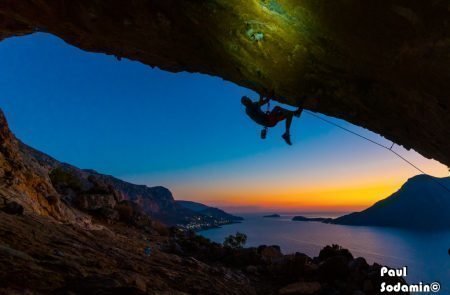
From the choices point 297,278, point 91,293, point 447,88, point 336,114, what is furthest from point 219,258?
point 447,88

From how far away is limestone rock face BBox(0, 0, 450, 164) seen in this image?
18.7 feet

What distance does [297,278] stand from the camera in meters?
11.9

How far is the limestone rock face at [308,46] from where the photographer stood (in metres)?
5.70

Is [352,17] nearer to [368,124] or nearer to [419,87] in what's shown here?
[419,87]

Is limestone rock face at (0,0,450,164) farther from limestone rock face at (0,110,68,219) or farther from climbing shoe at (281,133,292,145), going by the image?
limestone rock face at (0,110,68,219)

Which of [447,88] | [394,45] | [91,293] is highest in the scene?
[394,45]

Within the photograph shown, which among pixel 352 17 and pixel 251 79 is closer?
pixel 352 17

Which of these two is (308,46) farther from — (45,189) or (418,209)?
(418,209)

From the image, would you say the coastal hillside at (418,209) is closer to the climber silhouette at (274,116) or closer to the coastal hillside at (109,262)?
the coastal hillside at (109,262)

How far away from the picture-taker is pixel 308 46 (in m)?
7.66

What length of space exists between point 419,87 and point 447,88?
0.61 meters

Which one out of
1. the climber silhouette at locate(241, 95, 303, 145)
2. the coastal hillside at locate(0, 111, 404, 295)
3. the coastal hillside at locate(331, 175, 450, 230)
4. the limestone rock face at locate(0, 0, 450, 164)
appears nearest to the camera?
the limestone rock face at locate(0, 0, 450, 164)

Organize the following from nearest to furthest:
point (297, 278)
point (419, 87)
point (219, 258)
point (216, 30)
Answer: point (419, 87)
point (216, 30)
point (297, 278)
point (219, 258)

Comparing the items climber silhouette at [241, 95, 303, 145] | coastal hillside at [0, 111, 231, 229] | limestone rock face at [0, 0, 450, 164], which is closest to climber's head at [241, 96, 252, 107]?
climber silhouette at [241, 95, 303, 145]
